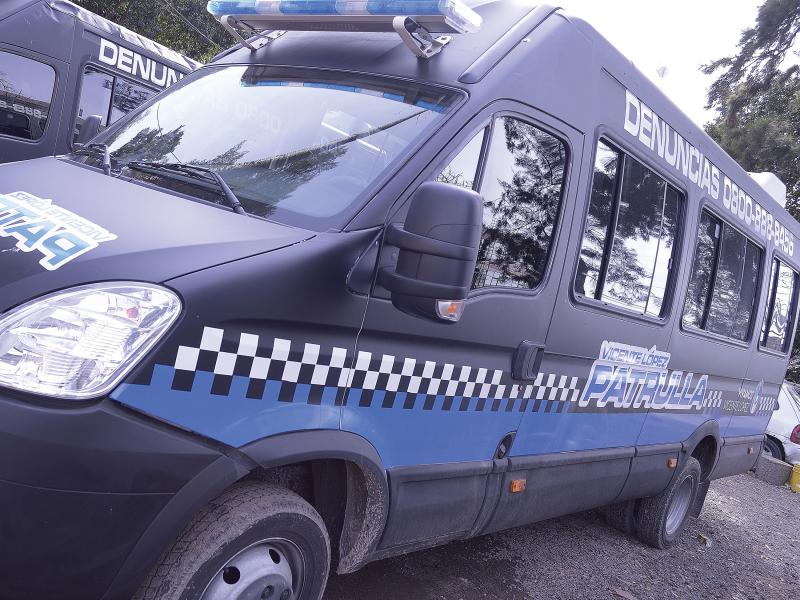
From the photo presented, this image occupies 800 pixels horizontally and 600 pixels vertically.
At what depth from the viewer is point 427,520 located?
3055mm

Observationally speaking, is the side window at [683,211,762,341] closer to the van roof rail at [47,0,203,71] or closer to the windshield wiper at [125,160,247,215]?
the windshield wiper at [125,160,247,215]

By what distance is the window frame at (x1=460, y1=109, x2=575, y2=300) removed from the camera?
9.62 ft

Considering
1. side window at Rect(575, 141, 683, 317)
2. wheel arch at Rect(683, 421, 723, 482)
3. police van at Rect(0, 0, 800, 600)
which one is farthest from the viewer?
wheel arch at Rect(683, 421, 723, 482)

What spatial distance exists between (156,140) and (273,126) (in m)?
0.56

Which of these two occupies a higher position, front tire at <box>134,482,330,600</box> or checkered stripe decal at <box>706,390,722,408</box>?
checkered stripe decal at <box>706,390,722,408</box>

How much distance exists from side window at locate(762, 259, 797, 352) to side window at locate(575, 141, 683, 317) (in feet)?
8.65

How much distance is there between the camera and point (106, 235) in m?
2.21

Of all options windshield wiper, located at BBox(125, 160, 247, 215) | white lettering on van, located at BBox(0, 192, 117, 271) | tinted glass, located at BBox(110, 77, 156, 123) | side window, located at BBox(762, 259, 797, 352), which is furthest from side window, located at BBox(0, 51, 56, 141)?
side window, located at BBox(762, 259, 797, 352)

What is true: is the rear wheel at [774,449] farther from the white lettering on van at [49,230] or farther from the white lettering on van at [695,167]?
the white lettering on van at [49,230]

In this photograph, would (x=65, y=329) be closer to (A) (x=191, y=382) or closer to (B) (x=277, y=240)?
(A) (x=191, y=382)

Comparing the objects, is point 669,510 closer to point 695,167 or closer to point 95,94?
point 695,167

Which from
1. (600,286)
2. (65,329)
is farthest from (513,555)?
(65,329)

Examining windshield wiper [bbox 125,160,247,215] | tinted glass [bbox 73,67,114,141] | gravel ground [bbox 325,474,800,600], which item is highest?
tinted glass [bbox 73,67,114,141]

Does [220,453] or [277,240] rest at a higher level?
[277,240]
